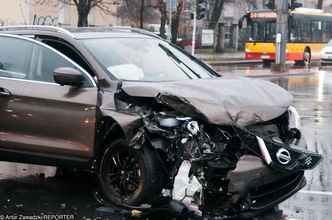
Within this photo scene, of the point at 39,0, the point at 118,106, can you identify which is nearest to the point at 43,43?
the point at 118,106

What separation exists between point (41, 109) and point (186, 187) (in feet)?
5.72

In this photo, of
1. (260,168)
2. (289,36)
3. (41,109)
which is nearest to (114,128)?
(41,109)

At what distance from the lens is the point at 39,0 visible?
3891 centimetres

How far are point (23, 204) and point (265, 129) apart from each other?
2.50 meters

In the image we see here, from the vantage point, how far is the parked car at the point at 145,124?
4.94m

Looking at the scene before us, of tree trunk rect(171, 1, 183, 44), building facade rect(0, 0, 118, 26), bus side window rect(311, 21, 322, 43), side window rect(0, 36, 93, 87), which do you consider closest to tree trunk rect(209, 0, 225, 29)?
tree trunk rect(171, 1, 183, 44)

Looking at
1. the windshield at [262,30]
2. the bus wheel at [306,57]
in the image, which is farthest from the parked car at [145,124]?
the bus wheel at [306,57]

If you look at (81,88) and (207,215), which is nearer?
(207,215)

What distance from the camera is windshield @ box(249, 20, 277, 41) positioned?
109 ft

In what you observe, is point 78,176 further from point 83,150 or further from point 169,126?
point 169,126

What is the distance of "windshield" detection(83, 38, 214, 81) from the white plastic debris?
3.95ft

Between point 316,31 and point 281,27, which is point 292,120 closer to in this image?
point 281,27

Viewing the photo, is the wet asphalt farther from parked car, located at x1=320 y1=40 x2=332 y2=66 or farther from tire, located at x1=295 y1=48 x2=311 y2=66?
tire, located at x1=295 y1=48 x2=311 y2=66

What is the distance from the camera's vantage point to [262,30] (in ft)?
111
